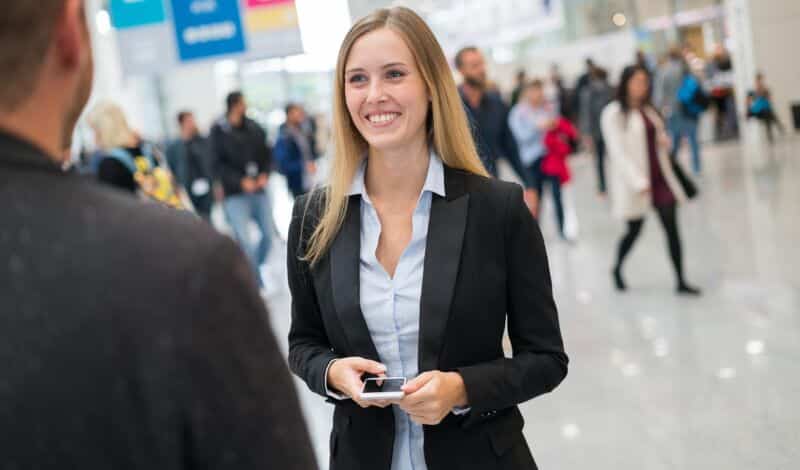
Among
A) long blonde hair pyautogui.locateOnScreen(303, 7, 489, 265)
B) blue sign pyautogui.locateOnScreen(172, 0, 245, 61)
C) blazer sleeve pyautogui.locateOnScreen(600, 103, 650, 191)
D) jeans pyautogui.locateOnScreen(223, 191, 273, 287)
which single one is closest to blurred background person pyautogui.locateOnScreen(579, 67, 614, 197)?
blue sign pyautogui.locateOnScreen(172, 0, 245, 61)

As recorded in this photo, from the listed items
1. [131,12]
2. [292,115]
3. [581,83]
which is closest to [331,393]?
[131,12]

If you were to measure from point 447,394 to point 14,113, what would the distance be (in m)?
1.11

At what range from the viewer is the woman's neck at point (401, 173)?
210 cm

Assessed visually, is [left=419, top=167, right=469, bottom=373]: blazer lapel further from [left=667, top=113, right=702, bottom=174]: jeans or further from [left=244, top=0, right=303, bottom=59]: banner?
[left=667, top=113, right=702, bottom=174]: jeans

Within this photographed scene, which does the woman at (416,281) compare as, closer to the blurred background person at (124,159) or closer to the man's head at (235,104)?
the blurred background person at (124,159)

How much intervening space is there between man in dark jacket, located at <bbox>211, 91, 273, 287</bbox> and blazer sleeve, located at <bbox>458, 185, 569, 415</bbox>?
7261mm

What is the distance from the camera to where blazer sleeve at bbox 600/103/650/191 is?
6.84 metres

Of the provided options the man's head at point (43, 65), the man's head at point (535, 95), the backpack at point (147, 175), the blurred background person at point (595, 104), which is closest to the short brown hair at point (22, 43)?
the man's head at point (43, 65)

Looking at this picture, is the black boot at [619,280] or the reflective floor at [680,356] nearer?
the reflective floor at [680,356]

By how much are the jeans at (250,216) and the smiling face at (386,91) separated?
721 cm

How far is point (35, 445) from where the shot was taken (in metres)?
0.80

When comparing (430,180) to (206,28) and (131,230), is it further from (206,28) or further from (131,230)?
(206,28)

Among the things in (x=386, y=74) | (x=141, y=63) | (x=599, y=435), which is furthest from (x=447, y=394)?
(x=141, y=63)

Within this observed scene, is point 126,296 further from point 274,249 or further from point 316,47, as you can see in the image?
point 274,249
